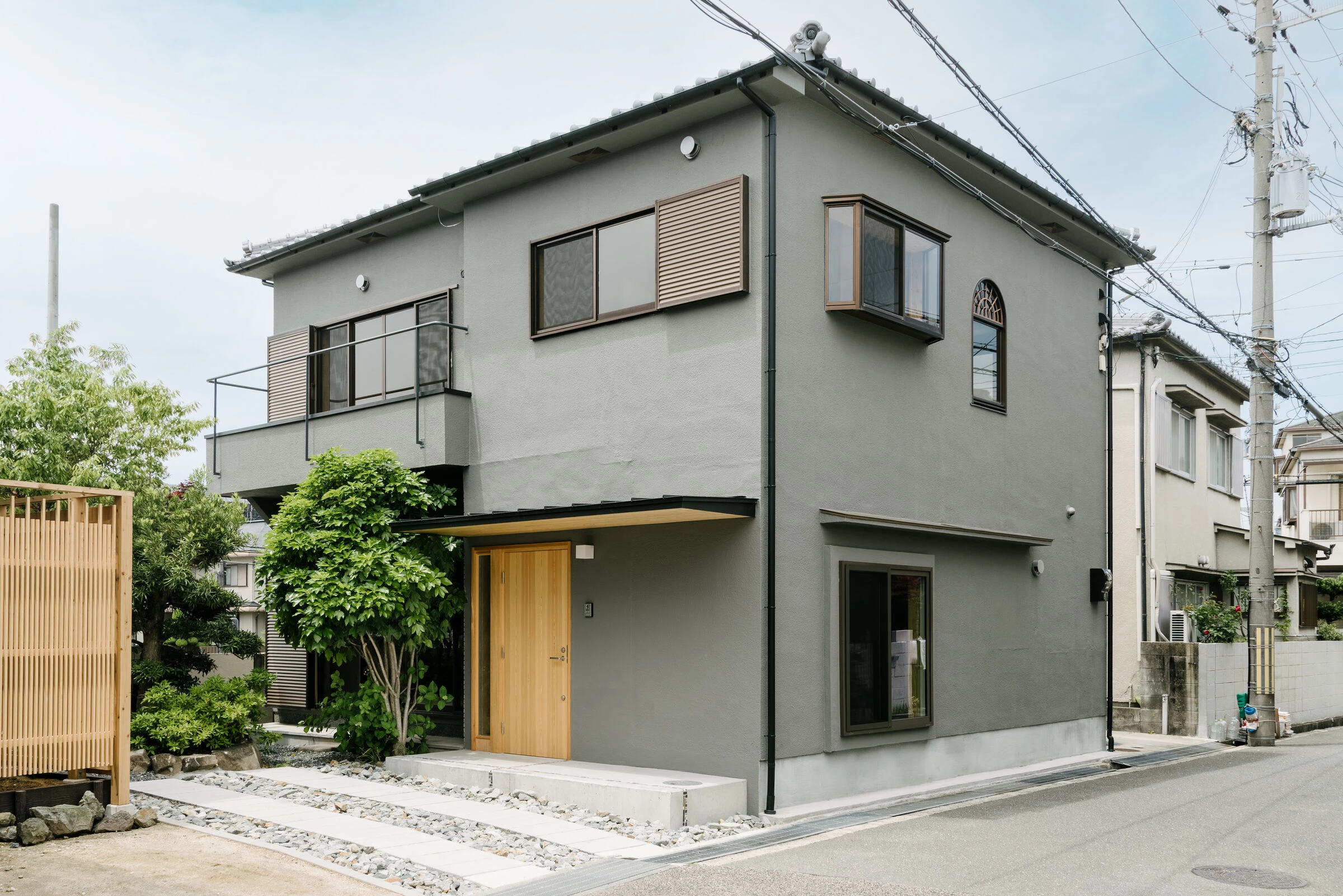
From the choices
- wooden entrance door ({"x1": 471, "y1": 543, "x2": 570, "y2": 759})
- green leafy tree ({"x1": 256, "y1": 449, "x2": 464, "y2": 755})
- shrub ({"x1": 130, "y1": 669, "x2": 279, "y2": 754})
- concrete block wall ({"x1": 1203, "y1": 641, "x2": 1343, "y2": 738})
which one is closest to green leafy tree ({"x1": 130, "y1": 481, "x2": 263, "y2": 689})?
shrub ({"x1": 130, "y1": 669, "x2": 279, "y2": 754})

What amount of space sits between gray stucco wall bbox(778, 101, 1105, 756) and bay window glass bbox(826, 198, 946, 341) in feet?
0.63

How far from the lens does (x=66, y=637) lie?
336 inches

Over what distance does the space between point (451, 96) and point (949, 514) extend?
6639 millimetres

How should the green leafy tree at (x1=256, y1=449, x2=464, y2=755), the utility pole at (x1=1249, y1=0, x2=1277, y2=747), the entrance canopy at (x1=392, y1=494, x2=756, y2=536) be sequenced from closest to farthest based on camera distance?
the entrance canopy at (x1=392, y1=494, x2=756, y2=536)
the green leafy tree at (x1=256, y1=449, x2=464, y2=755)
the utility pole at (x1=1249, y1=0, x2=1277, y2=747)

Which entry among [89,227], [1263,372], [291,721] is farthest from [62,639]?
[1263,372]

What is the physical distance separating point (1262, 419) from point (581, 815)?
11896 millimetres

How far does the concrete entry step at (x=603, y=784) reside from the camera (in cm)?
913

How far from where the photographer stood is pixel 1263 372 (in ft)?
52.7

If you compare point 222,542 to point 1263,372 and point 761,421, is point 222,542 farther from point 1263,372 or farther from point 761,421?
point 1263,372

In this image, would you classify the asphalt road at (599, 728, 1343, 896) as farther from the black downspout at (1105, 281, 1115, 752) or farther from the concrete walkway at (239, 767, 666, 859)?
the black downspout at (1105, 281, 1115, 752)

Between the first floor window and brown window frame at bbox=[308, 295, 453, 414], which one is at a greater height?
brown window frame at bbox=[308, 295, 453, 414]

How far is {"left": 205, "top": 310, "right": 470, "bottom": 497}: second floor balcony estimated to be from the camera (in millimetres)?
12570

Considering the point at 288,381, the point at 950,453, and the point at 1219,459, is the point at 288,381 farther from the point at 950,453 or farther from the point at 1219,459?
the point at 1219,459

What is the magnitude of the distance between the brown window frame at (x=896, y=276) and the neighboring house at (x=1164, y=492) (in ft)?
24.1
